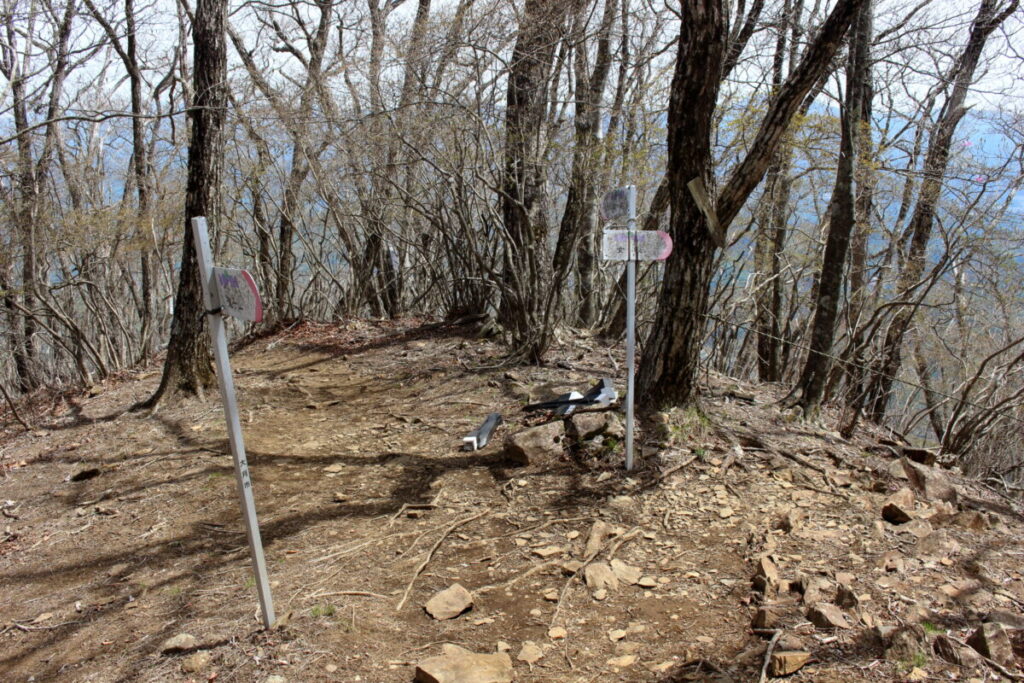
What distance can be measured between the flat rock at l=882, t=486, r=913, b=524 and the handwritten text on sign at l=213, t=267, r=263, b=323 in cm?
329

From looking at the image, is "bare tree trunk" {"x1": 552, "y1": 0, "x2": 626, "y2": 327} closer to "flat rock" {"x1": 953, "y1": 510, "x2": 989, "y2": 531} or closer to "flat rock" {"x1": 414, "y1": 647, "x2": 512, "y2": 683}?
"flat rock" {"x1": 953, "y1": 510, "x2": 989, "y2": 531}

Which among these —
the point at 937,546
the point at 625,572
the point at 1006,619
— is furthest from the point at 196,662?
the point at 937,546

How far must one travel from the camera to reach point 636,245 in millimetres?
3799

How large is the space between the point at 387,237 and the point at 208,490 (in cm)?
564

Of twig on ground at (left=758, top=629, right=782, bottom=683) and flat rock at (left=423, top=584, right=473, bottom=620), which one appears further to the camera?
flat rock at (left=423, top=584, right=473, bottom=620)

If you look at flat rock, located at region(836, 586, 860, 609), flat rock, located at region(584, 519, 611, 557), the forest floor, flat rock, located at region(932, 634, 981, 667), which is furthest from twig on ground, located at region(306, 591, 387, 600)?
flat rock, located at region(932, 634, 981, 667)

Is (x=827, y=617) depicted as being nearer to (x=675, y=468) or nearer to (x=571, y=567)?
(x=571, y=567)

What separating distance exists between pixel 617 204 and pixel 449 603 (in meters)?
2.29

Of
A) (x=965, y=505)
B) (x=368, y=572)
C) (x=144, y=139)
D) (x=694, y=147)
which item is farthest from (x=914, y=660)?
(x=144, y=139)

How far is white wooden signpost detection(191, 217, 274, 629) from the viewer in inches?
91.4

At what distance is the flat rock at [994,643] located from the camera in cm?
236

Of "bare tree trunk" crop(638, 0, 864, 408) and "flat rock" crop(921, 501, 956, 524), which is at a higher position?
"bare tree trunk" crop(638, 0, 864, 408)

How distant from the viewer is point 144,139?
1370 cm

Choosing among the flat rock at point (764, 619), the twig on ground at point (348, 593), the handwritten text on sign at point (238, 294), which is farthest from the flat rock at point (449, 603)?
the handwritten text on sign at point (238, 294)
